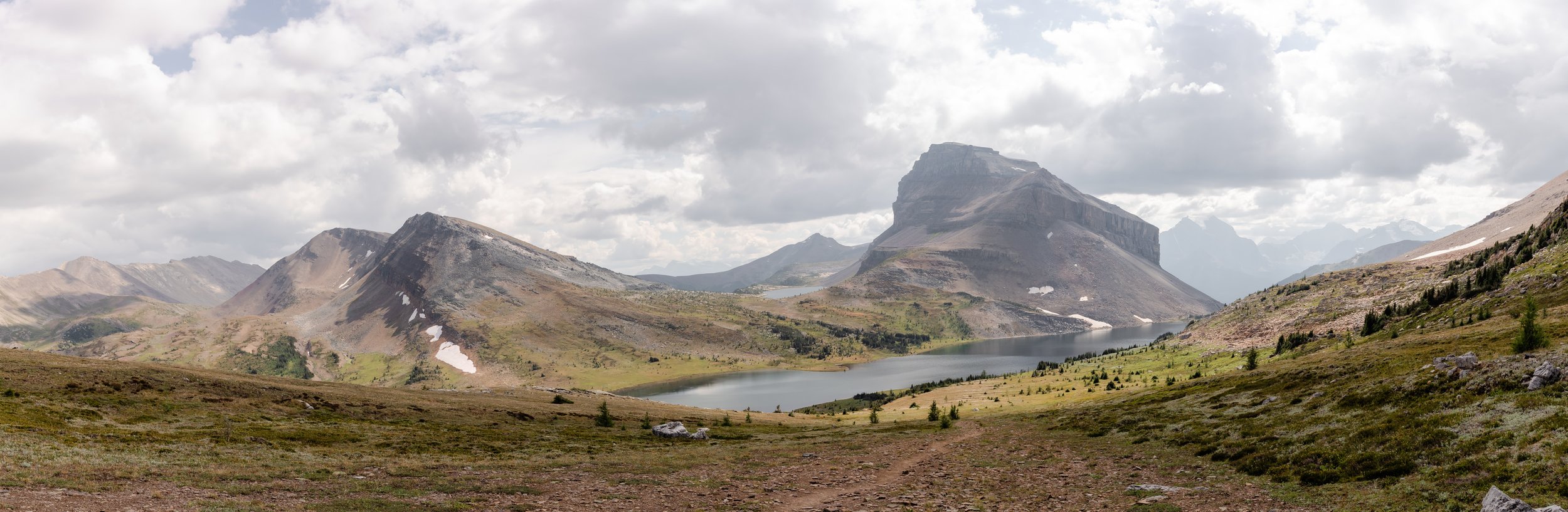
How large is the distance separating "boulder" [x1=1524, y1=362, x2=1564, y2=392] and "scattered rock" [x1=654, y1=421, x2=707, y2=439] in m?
56.5

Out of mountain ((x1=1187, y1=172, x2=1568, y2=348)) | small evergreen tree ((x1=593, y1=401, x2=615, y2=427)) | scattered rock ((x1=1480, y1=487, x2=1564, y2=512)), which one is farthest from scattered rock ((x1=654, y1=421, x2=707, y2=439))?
mountain ((x1=1187, y1=172, x2=1568, y2=348))

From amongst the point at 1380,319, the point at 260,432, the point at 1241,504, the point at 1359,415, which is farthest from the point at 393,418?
the point at 1380,319

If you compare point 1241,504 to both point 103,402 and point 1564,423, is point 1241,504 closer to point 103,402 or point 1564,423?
point 1564,423

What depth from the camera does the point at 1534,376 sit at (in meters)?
30.7

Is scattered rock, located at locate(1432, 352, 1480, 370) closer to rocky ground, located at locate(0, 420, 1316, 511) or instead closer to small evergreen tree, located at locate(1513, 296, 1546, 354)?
small evergreen tree, located at locate(1513, 296, 1546, 354)

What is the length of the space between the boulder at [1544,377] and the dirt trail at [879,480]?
1155 inches

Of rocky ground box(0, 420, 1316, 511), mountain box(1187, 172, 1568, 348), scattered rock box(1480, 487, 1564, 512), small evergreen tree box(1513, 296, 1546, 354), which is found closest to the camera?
scattered rock box(1480, 487, 1564, 512)

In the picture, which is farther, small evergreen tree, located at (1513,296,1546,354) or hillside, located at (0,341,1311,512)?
small evergreen tree, located at (1513,296,1546,354)

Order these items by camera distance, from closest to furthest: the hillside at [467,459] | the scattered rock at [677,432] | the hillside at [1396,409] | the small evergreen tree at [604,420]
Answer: the hillside at [1396,409], the hillside at [467,459], the scattered rock at [677,432], the small evergreen tree at [604,420]

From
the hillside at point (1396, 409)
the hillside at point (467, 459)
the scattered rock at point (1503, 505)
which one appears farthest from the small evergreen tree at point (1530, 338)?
the scattered rock at point (1503, 505)

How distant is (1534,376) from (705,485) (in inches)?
1578

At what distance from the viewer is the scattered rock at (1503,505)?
18.5 metres

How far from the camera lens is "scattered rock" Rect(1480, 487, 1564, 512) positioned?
18.5m

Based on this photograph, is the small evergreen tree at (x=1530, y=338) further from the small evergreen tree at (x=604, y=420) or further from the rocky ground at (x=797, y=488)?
the small evergreen tree at (x=604, y=420)
